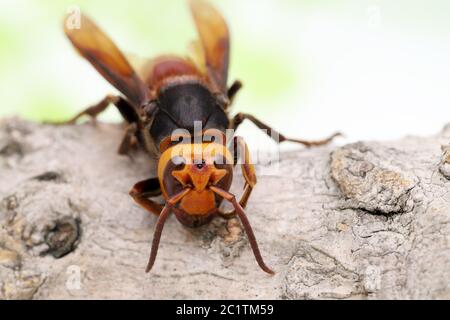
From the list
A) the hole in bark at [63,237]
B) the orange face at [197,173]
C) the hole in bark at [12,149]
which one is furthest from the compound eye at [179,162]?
the hole in bark at [12,149]

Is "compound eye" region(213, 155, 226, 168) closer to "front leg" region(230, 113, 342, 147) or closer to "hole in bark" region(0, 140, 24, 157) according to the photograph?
"front leg" region(230, 113, 342, 147)

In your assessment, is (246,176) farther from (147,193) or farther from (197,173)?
(147,193)

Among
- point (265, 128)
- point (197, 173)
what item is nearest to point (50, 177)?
point (197, 173)

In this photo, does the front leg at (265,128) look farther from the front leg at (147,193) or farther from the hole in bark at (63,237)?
the hole in bark at (63,237)
